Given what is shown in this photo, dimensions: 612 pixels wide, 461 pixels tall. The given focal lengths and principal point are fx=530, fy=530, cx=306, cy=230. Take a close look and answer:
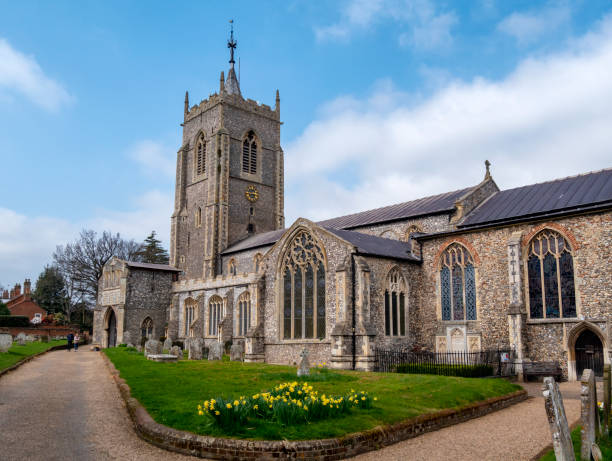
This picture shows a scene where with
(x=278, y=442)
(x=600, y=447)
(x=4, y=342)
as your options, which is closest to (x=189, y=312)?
(x=4, y=342)

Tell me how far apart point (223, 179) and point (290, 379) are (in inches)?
1319

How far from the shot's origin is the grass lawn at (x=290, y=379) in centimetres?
886

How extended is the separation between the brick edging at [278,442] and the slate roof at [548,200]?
14704 millimetres

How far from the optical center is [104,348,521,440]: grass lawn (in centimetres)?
886

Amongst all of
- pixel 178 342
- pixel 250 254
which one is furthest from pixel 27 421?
pixel 250 254

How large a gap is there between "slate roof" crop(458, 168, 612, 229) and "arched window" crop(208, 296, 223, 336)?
18.8 meters

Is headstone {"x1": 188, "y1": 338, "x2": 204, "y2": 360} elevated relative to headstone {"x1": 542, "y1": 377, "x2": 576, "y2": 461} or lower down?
lower down

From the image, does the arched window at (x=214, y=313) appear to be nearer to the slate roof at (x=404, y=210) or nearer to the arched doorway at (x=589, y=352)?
the slate roof at (x=404, y=210)

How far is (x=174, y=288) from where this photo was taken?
139 feet

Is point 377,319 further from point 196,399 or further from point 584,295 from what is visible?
point 196,399

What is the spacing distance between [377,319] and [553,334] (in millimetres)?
6916

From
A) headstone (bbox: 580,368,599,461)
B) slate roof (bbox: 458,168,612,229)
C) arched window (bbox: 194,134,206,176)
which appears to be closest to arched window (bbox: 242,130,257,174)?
arched window (bbox: 194,134,206,176)

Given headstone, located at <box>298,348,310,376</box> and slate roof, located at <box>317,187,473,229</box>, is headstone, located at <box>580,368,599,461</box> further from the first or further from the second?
slate roof, located at <box>317,187,473,229</box>

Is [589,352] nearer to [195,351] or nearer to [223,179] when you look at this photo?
[195,351]
